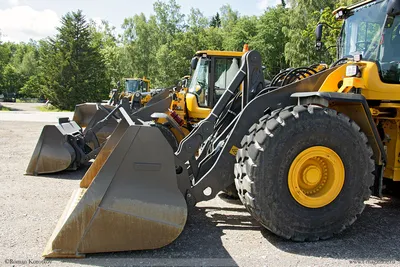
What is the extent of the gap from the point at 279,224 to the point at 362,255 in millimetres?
810

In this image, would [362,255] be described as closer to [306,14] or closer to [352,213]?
[352,213]

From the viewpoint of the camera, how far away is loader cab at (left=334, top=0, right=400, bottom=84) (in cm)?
421

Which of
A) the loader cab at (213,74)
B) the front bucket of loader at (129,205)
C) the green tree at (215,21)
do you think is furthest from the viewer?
the green tree at (215,21)

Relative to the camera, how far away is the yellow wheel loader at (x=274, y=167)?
10.7 feet

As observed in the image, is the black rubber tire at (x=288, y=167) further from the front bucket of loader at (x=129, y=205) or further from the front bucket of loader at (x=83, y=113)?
the front bucket of loader at (x=83, y=113)

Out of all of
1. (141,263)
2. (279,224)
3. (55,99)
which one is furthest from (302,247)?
(55,99)

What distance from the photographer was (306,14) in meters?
30.2

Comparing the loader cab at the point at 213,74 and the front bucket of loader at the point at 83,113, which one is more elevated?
the loader cab at the point at 213,74

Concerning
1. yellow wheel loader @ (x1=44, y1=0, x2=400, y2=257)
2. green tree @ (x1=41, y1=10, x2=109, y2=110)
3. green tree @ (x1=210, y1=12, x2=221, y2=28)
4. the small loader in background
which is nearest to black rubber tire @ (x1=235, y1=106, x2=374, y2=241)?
yellow wheel loader @ (x1=44, y1=0, x2=400, y2=257)

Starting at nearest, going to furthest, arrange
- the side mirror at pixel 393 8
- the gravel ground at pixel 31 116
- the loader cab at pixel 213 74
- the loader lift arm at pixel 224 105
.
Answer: the side mirror at pixel 393 8 < the loader lift arm at pixel 224 105 < the loader cab at pixel 213 74 < the gravel ground at pixel 31 116

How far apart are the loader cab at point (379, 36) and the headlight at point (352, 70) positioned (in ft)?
1.50

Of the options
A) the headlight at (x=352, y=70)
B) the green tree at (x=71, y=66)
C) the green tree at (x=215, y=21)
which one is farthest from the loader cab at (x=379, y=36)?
the green tree at (x=215, y=21)

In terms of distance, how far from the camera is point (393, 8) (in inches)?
156

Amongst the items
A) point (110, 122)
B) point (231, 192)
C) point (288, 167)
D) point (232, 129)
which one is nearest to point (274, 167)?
point (288, 167)
